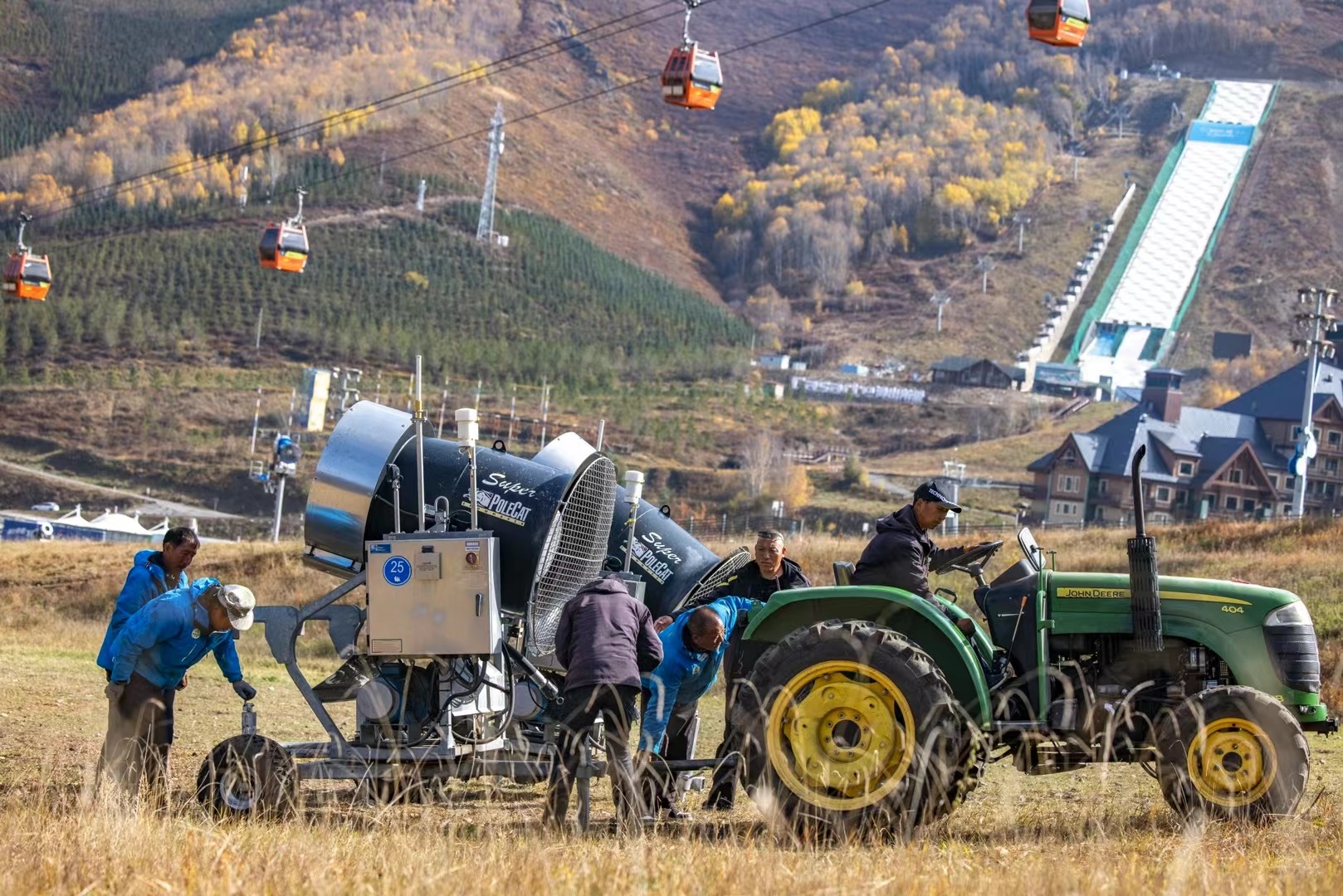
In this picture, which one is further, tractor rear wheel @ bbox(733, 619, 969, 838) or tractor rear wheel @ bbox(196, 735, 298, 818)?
tractor rear wheel @ bbox(196, 735, 298, 818)

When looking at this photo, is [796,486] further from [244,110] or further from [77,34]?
[77,34]

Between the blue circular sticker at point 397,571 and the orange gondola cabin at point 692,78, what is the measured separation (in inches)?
658

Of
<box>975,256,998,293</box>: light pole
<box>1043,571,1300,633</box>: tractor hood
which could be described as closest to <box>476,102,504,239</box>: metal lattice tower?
<box>975,256,998,293</box>: light pole

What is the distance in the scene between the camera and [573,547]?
1200 cm

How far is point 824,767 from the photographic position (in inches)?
351

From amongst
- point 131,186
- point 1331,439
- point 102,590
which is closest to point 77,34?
point 131,186

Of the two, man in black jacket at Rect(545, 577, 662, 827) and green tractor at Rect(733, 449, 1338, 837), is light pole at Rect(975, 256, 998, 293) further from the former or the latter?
man in black jacket at Rect(545, 577, 662, 827)

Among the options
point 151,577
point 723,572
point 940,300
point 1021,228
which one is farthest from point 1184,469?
point 1021,228

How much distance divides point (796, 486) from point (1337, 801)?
76558 millimetres

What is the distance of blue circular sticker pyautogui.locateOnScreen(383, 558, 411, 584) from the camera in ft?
34.0

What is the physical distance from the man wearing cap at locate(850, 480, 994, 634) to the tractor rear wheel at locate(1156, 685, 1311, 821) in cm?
132

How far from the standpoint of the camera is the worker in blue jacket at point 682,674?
1020 cm

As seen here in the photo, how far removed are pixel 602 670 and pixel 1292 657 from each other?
3753 millimetres

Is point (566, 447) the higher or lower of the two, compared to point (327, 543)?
higher
